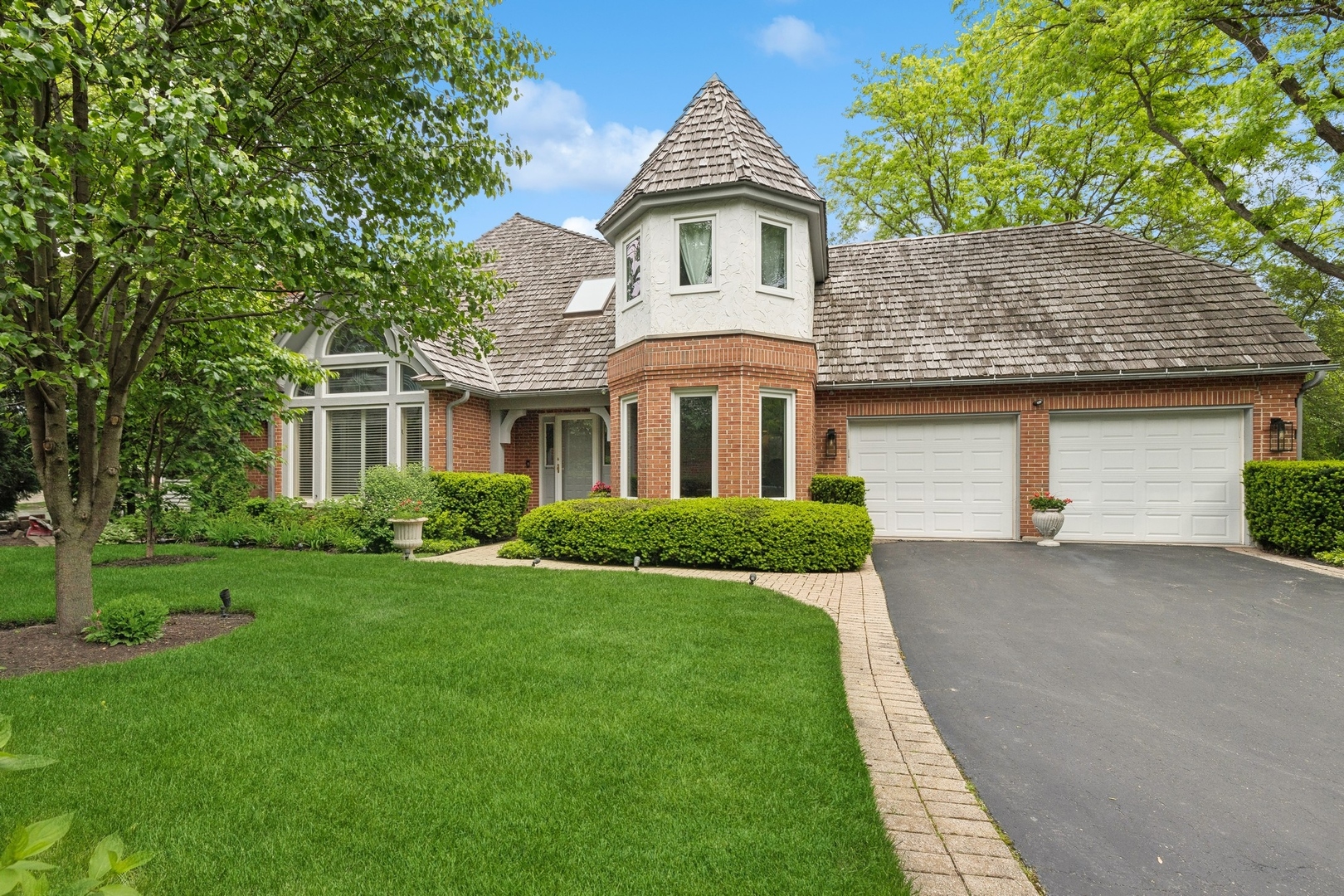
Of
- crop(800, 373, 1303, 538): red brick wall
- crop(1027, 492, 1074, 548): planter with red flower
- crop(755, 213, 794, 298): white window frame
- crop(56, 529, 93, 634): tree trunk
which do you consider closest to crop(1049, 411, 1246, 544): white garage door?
crop(800, 373, 1303, 538): red brick wall

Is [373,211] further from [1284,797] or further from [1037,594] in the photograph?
[1037,594]

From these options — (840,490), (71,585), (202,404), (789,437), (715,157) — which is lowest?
(71,585)

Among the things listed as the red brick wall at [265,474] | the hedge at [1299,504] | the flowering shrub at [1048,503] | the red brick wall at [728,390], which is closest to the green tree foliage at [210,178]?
the red brick wall at [728,390]

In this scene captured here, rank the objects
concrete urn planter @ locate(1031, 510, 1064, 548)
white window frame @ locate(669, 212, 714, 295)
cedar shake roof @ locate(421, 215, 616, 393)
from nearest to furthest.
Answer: white window frame @ locate(669, 212, 714, 295), concrete urn planter @ locate(1031, 510, 1064, 548), cedar shake roof @ locate(421, 215, 616, 393)

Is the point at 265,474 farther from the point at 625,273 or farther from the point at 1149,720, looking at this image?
the point at 1149,720

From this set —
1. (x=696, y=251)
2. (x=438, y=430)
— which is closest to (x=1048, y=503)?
(x=696, y=251)

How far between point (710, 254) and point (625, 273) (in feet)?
6.10

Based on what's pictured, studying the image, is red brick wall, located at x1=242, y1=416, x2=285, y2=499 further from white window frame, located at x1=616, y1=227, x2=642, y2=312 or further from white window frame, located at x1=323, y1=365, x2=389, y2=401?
white window frame, located at x1=616, y1=227, x2=642, y2=312

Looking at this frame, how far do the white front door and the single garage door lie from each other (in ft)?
17.6

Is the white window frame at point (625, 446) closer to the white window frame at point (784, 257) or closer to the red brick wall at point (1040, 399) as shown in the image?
the white window frame at point (784, 257)

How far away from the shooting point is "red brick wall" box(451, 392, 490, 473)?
12.6 m

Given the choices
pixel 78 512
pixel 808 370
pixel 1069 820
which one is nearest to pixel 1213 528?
pixel 808 370

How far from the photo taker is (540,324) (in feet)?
48.1

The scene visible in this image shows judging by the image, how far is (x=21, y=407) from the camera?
461 inches
